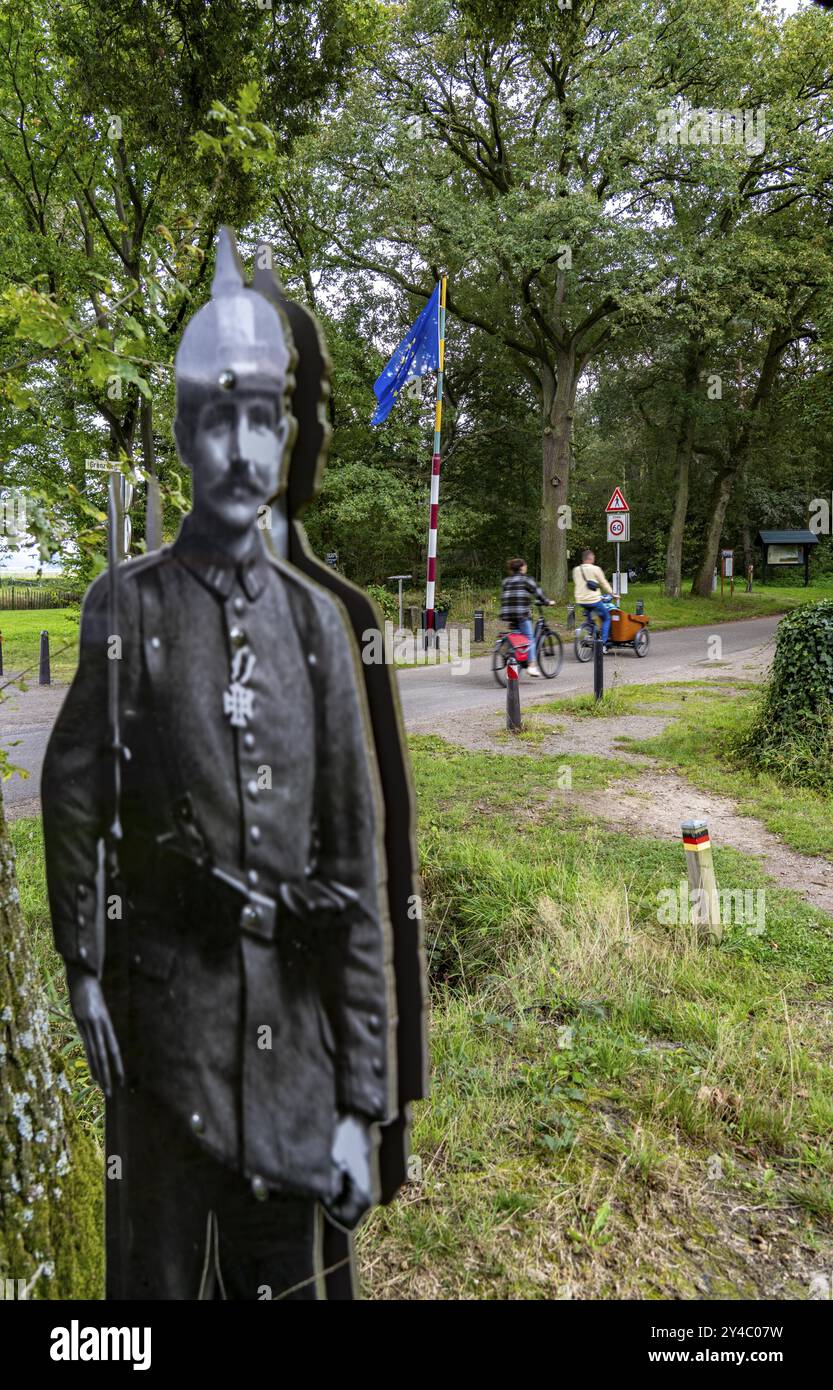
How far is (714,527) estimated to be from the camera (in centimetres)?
2755

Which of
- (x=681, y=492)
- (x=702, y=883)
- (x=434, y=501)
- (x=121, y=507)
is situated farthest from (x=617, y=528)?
(x=121, y=507)

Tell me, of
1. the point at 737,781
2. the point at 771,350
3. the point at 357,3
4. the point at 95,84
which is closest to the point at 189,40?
the point at 95,84

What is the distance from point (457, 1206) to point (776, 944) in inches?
108

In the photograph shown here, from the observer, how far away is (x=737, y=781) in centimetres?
792

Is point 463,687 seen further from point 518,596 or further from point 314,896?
point 314,896

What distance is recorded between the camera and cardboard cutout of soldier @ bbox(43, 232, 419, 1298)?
1.55 m

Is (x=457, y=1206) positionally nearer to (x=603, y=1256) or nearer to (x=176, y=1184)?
(x=603, y=1256)

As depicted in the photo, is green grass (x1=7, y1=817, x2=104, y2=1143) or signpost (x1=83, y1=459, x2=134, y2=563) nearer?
signpost (x1=83, y1=459, x2=134, y2=563)

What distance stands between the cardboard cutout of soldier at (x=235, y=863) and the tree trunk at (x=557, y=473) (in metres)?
19.1

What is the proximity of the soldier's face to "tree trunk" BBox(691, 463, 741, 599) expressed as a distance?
2821cm

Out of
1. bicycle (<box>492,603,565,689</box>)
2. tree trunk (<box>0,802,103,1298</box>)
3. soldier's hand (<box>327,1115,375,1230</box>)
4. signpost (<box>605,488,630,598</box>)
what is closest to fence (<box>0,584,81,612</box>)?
bicycle (<box>492,603,565,689</box>)

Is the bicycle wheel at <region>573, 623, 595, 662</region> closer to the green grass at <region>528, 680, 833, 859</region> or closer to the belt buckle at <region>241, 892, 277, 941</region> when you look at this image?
the green grass at <region>528, 680, 833, 859</region>

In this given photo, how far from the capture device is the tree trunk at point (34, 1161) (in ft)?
6.92

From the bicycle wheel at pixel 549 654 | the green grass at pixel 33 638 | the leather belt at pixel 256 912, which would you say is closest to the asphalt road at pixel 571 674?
the bicycle wheel at pixel 549 654
